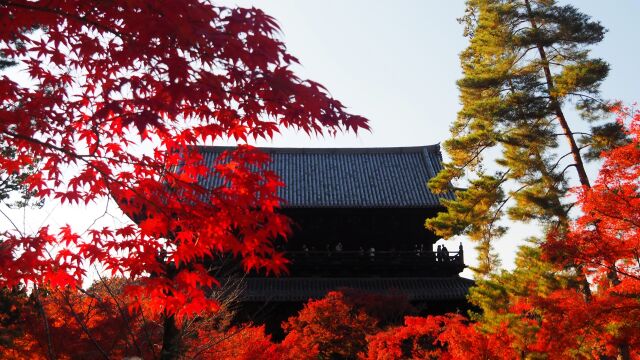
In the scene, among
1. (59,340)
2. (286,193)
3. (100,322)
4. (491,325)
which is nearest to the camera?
(59,340)

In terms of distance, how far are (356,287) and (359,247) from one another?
244 centimetres

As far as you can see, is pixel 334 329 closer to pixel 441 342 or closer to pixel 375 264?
pixel 441 342

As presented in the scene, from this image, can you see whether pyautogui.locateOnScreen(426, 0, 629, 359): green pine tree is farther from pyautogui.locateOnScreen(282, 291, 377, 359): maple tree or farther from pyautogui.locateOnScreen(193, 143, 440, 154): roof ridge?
pyautogui.locateOnScreen(193, 143, 440, 154): roof ridge

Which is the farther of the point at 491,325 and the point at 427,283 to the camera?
the point at 427,283

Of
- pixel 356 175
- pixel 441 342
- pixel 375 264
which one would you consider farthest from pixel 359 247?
pixel 441 342

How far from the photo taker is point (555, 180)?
13.1 metres

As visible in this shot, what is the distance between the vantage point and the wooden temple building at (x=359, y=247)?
19500 mm

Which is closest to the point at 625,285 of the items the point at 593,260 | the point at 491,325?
the point at 593,260

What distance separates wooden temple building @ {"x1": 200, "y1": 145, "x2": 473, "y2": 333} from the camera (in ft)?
64.0

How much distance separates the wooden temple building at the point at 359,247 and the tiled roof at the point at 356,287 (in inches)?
1.3

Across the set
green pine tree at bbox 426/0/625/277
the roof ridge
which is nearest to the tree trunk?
green pine tree at bbox 426/0/625/277

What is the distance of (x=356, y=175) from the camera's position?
24.3 meters

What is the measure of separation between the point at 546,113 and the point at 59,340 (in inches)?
448

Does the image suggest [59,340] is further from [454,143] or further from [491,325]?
[454,143]
